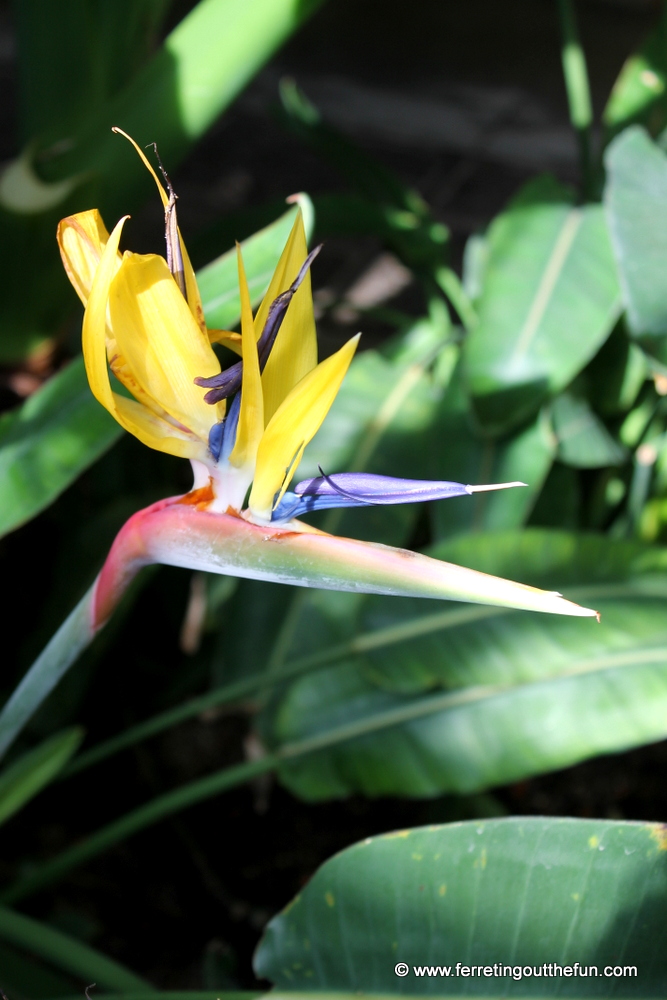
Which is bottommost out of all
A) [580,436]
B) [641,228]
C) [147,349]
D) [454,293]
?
[580,436]

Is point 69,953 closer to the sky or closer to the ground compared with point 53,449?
closer to the ground

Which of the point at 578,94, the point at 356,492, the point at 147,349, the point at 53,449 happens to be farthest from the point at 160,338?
the point at 578,94

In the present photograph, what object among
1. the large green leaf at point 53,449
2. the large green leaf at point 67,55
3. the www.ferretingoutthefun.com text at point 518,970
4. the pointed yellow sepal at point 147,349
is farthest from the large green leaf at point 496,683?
the large green leaf at point 67,55

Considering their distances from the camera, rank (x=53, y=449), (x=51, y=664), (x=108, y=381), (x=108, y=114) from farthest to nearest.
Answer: (x=108, y=114) → (x=53, y=449) → (x=51, y=664) → (x=108, y=381)

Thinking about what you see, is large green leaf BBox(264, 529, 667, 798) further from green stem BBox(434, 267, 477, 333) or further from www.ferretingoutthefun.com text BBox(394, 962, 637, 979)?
green stem BBox(434, 267, 477, 333)

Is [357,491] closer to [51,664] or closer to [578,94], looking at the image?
[51,664]

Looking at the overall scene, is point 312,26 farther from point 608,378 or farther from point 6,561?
point 6,561

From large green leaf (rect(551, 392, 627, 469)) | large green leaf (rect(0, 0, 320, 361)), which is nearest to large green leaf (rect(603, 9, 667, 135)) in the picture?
large green leaf (rect(551, 392, 627, 469))

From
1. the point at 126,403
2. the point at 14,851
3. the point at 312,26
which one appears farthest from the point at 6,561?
the point at 312,26
